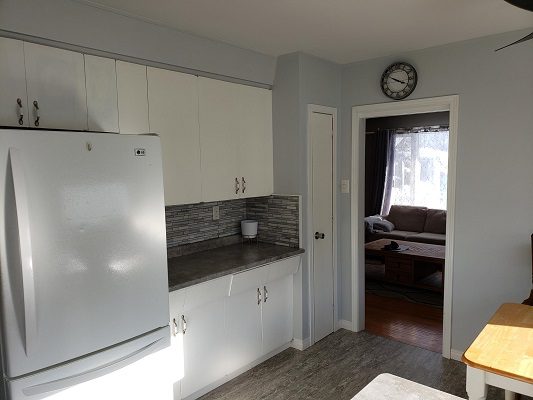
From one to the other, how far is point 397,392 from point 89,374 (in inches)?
50.8

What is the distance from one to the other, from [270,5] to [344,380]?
2495 millimetres

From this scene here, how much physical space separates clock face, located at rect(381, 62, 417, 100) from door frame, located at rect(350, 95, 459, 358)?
0.25ft

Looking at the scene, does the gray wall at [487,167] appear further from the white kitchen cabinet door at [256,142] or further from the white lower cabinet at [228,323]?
the white lower cabinet at [228,323]

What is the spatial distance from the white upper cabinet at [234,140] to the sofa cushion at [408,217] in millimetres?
3584

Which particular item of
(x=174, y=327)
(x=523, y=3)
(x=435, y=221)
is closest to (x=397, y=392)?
(x=523, y=3)

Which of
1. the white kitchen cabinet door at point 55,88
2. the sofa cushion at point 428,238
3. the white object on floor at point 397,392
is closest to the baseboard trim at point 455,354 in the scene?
the white object on floor at point 397,392

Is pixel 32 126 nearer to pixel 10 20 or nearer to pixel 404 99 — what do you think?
pixel 10 20

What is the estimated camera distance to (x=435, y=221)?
19.7 ft

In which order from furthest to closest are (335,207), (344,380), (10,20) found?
(335,207) → (344,380) → (10,20)

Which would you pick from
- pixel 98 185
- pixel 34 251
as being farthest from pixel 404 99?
pixel 34 251

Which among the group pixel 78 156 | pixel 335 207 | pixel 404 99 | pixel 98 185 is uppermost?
pixel 404 99

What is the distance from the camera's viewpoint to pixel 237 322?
9.62 ft

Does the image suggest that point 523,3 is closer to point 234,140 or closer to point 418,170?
point 234,140

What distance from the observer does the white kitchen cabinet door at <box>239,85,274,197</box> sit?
3.17m
